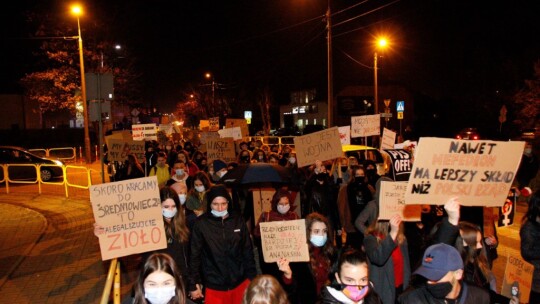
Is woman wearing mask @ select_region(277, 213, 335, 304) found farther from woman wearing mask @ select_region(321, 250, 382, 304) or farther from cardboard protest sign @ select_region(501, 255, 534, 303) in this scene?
cardboard protest sign @ select_region(501, 255, 534, 303)

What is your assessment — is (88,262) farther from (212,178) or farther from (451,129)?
(451,129)

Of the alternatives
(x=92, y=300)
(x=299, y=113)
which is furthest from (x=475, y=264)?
(x=299, y=113)

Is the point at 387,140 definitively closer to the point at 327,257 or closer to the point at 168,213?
the point at 327,257

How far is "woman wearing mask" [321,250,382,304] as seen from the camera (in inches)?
130

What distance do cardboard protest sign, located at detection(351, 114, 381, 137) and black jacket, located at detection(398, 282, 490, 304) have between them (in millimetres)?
10387

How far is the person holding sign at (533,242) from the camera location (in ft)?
15.1

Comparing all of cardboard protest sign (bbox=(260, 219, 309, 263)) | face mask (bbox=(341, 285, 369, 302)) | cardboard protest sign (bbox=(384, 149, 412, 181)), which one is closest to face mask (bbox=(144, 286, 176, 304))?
face mask (bbox=(341, 285, 369, 302))

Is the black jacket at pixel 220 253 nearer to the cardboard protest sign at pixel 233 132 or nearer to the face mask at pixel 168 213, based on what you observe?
the face mask at pixel 168 213

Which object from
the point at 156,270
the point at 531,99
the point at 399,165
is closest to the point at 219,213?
the point at 156,270

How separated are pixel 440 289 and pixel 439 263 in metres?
0.17

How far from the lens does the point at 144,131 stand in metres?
17.2

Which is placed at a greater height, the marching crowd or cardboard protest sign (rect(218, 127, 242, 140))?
cardboard protest sign (rect(218, 127, 242, 140))

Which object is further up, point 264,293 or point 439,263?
point 439,263

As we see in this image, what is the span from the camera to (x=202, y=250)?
496 centimetres
